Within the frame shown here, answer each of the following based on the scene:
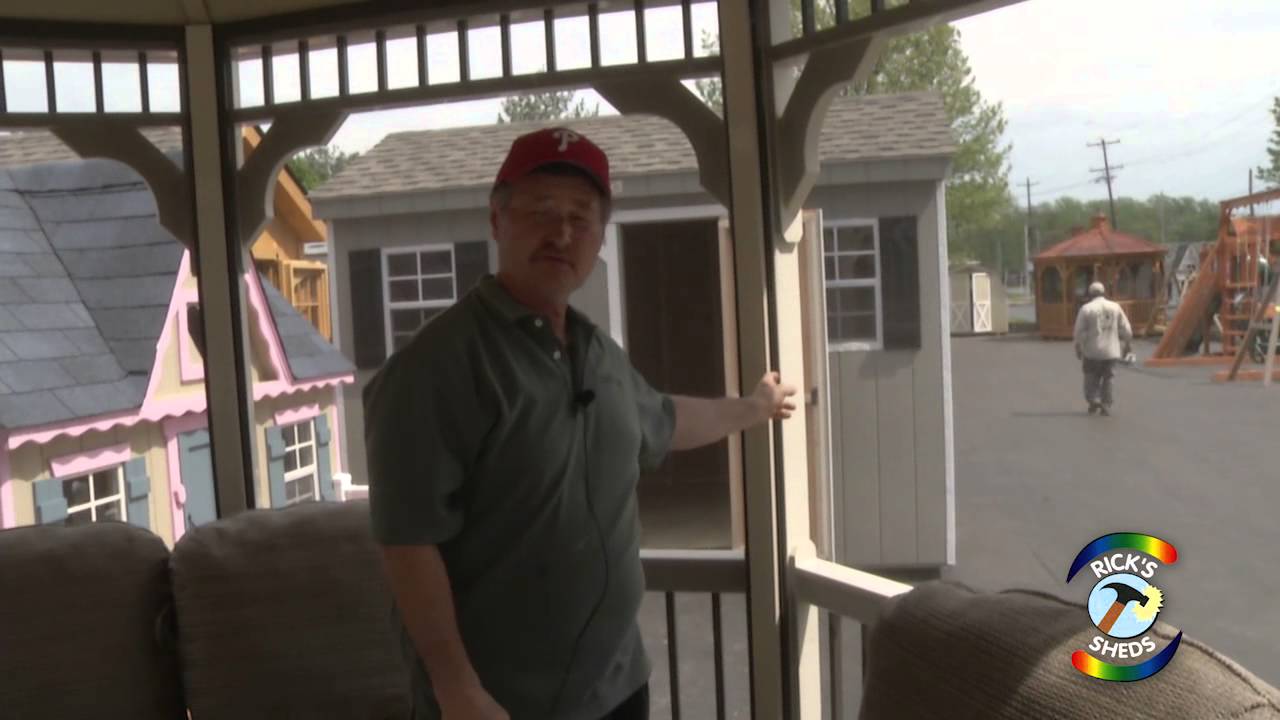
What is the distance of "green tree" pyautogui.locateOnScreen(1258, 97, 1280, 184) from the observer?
2.09 meters

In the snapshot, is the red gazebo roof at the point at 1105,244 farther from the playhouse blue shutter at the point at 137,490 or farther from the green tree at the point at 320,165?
the green tree at the point at 320,165

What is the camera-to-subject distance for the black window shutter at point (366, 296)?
16.1ft

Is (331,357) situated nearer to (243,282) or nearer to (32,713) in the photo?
(243,282)

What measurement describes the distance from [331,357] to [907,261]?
8.96ft

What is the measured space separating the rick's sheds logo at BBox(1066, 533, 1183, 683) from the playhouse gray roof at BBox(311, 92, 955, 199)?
285 centimetres

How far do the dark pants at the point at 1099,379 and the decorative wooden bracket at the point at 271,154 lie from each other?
8.76 feet

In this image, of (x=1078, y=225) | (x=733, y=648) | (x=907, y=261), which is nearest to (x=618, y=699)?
(x=1078, y=225)

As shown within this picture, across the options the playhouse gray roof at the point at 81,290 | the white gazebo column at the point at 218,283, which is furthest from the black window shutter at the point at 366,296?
the white gazebo column at the point at 218,283

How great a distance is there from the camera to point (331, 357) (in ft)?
14.6

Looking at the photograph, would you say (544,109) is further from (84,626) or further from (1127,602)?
(1127,602)

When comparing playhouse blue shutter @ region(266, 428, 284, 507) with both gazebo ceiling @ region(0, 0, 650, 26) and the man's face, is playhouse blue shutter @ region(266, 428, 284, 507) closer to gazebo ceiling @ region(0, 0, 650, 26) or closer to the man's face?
gazebo ceiling @ region(0, 0, 650, 26)

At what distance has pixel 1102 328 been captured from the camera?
9.43ft

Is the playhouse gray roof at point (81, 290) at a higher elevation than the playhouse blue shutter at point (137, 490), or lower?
higher

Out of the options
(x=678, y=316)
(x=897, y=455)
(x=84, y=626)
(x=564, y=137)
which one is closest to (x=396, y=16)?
(x=564, y=137)
